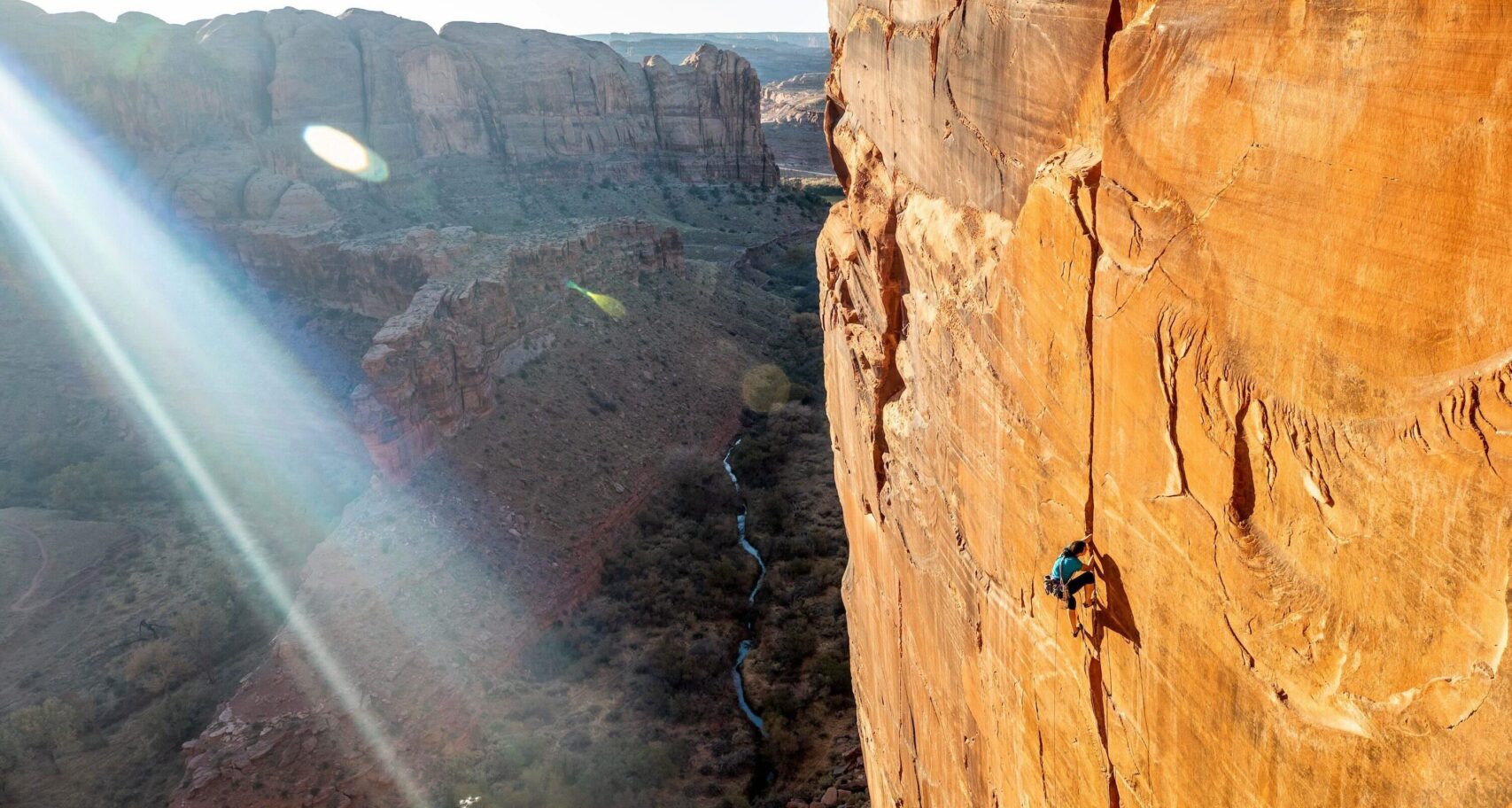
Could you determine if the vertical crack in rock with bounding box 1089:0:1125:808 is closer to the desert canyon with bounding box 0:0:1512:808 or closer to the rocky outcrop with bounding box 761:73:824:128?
the desert canyon with bounding box 0:0:1512:808

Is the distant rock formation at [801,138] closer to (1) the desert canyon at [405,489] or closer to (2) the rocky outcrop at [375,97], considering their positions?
(2) the rocky outcrop at [375,97]

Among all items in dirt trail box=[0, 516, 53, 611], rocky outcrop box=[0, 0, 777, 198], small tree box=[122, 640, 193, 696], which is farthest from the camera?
rocky outcrop box=[0, 0, 777, 198]

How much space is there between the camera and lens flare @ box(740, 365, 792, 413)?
35.5 m

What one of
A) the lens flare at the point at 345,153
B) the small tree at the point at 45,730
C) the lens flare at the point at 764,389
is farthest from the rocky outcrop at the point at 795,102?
the small tree at the point at 45,730

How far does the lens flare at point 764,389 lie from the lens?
1396 inches

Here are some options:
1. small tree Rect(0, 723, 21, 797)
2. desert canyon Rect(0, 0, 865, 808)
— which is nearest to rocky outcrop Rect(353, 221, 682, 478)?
desert canyon Rect(0, 0, 865, 808)

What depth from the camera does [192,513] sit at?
25.7m

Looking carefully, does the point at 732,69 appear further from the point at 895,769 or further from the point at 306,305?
the point at 895,769

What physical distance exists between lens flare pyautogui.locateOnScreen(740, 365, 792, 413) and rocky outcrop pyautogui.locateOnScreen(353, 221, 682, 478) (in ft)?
21.7

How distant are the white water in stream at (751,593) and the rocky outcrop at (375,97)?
2484 cm

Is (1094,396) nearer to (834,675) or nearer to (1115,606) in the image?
(1115,606)

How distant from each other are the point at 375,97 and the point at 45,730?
38967 millimetres

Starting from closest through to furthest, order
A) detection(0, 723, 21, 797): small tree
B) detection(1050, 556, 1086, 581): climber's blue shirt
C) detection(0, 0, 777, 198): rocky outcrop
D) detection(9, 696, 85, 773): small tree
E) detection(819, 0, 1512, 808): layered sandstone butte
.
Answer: detection(819, 0, 1512, 808): layered sandstone butte → detection(1050, 556, 1086, 581): climber's blue shirt → detection(0, 723, 21, 797): small tree → detection(9, 696, 85, 773): small tree → detection(0, 0, 777, 198): rocky outcrop

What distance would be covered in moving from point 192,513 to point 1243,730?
2864cm
